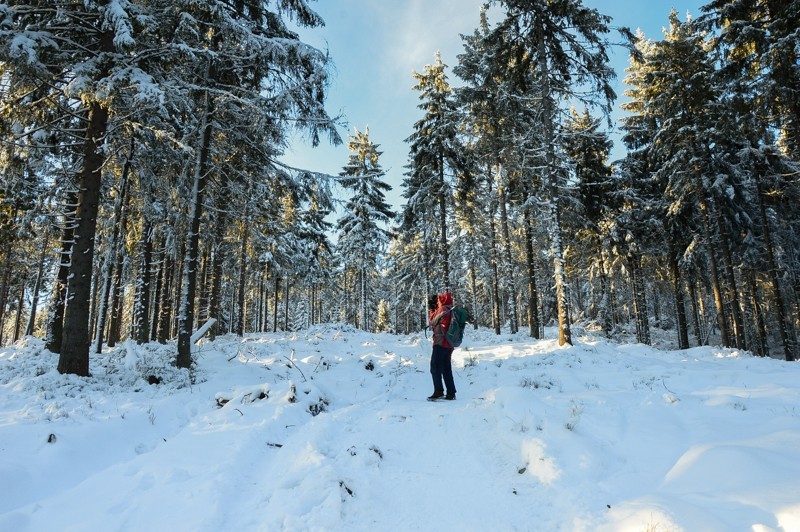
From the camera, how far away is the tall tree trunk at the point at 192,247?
373 inches

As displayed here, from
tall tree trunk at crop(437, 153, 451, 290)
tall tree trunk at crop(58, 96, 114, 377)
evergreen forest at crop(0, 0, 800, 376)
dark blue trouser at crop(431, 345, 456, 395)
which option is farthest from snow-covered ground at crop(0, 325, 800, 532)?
tall tree trunk at crop(437, 153, 451, 290)

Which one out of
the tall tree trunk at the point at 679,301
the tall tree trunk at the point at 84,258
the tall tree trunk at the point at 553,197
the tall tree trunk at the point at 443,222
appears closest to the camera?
the tall tree trunk at the point at 84,258

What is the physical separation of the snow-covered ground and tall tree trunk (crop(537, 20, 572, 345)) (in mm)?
4960

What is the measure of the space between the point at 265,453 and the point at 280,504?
1501 mm

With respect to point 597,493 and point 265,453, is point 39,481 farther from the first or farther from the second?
point 597,493

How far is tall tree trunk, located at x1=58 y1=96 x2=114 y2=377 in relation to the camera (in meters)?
8.12

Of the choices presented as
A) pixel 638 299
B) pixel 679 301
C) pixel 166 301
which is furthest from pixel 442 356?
pixel 638 299

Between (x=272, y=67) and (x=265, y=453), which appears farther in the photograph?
(x=272, y=67)

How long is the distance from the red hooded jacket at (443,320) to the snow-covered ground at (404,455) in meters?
1.26

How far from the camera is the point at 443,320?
7.77m

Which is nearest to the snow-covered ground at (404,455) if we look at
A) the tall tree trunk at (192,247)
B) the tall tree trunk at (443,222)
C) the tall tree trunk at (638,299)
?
the tall tree trunk at (192,247)

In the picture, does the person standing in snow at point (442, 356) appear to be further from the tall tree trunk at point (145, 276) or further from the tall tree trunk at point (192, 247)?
the tall tree trunk at point (145, 276)

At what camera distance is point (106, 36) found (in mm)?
8859

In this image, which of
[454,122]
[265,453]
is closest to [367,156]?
[454,122]
